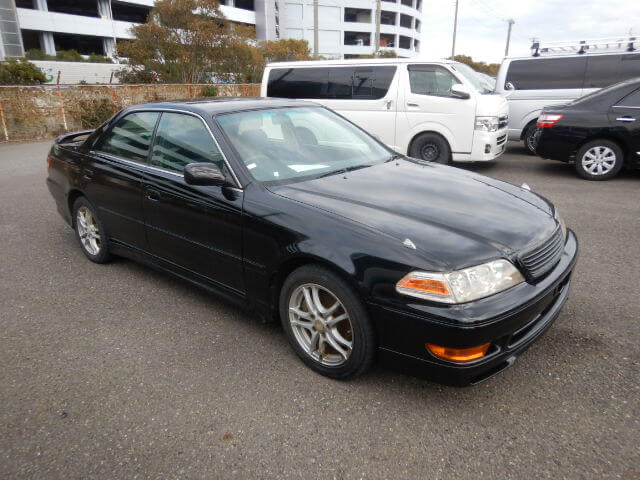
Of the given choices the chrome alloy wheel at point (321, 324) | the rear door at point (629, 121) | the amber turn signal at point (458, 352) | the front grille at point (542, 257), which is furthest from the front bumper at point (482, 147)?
the amber turn signal at point (458, 352)

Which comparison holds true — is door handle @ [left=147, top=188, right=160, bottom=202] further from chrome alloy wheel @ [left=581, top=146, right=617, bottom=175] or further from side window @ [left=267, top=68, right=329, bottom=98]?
chrome alloy wheel @ [left=581, top=146, right=617, bottom=175]

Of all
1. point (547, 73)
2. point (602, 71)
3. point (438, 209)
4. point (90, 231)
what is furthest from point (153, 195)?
point (602, 71)

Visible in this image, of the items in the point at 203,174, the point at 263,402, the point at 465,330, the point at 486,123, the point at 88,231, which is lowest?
the point at 263,402

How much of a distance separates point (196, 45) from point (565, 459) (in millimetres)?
28359

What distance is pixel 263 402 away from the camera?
8.41 feet

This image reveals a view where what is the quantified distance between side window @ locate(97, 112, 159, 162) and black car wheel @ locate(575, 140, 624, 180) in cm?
692

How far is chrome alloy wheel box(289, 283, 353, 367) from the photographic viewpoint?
2621 mm

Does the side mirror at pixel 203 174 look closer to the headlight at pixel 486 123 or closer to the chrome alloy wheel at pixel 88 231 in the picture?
the chrome alloy wheel at pixel 88 231

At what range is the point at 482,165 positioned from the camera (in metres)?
9.50

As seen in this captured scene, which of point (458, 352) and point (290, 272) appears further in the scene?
point (290, 272)

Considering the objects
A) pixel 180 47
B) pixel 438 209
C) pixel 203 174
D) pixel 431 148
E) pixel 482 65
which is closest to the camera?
pixel 438 209

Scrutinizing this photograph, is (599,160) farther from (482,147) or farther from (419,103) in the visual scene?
(419,103)

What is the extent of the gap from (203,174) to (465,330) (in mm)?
1819

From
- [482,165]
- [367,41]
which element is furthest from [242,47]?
[367,41]
